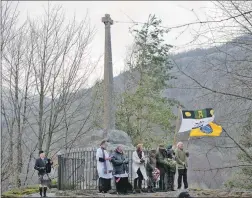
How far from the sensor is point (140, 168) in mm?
14008

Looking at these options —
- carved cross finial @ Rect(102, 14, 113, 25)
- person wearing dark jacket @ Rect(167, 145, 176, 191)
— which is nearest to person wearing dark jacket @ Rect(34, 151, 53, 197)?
person wearing dark jacket @ Rect(167, 145, 176, 191)

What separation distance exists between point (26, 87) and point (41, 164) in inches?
276

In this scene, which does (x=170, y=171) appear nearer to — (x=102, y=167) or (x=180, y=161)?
(x=180, y=161)

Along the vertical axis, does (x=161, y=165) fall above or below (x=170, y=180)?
above

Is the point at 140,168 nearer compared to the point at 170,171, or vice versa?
the point at 140,168

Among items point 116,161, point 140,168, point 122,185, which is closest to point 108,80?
point 140,168

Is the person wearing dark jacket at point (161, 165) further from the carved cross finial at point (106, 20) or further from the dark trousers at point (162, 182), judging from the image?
the carved cross finial at point (106, 20)

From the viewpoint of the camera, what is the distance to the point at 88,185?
48.5 feet

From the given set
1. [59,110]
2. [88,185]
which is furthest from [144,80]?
[88,185]

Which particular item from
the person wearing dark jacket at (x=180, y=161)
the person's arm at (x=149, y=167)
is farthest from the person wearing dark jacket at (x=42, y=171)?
the person wearing dark jacket at (x=180, y=161)

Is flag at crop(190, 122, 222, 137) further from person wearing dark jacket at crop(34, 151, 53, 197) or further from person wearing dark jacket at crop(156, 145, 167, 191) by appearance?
person wearing dark jacket at crop(34, 151, 53, 197)

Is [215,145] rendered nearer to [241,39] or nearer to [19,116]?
[241,39]

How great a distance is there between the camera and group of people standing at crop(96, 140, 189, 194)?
43.9 ft

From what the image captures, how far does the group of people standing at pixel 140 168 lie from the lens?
1338 centimetres
